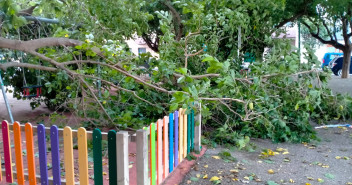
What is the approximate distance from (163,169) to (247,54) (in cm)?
412

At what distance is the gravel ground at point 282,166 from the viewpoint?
4.28m

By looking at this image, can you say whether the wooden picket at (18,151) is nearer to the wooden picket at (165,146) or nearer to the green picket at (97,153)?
the green picket at (97,153)

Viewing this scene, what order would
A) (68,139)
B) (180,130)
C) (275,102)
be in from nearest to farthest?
(68,139) < (180,130) < (275,102)

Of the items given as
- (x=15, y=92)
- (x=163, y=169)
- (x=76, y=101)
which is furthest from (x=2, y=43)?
(x=15, y=92)

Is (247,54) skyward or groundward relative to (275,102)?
skyward

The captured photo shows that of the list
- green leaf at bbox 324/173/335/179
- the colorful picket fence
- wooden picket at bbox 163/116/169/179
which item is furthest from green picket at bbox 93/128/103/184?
green leaf at bbox 324/173/335/179

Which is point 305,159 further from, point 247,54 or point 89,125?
Result: point 89,125

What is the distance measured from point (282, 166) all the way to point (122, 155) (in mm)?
2739

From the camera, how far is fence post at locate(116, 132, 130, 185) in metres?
3.06

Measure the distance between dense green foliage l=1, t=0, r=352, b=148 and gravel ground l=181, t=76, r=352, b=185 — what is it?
0.36 metres

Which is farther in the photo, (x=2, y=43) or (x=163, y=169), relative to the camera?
(x=2, y=43)

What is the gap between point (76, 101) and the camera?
5.85m

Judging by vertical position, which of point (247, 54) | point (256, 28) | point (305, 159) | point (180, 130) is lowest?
point (305, 159)

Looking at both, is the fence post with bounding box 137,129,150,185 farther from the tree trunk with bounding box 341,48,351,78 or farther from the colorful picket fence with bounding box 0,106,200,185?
the tree trunk with bounding box 341,48,351,78
